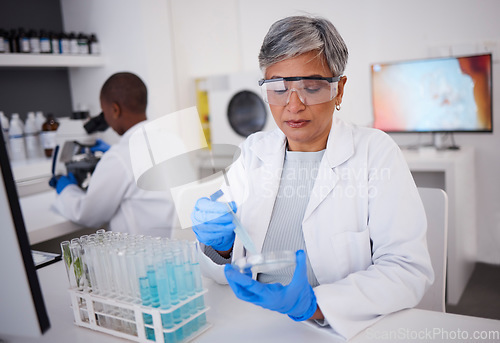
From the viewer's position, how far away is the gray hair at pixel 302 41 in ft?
3.85

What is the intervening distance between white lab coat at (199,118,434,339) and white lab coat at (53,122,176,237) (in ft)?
2.62

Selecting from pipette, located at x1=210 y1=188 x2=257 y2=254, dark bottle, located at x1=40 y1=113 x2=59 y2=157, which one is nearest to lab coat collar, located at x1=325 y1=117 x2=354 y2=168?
pipette, located at x1=210 y1=188 x2=257 y2=254

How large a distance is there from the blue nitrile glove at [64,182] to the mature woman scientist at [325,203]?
1.14 m

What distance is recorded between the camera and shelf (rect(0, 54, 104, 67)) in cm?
297

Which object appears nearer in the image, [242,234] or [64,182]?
[242,234]

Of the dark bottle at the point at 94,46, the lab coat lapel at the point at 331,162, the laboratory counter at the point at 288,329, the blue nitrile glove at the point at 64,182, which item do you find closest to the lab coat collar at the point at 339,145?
the lab coat lapel at the point at 331,162

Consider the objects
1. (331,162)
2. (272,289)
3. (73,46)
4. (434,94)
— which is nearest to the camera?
(272,289)

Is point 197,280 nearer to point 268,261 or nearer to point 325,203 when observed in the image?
point 268,261

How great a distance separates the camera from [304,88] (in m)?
1.19

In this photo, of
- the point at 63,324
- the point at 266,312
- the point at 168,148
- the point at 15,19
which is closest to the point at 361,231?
the point at 266,312

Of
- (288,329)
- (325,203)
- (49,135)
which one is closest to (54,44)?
(49,135)

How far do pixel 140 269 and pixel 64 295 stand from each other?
416mm

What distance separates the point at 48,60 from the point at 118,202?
1.67m

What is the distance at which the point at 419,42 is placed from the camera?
10.5 feet
